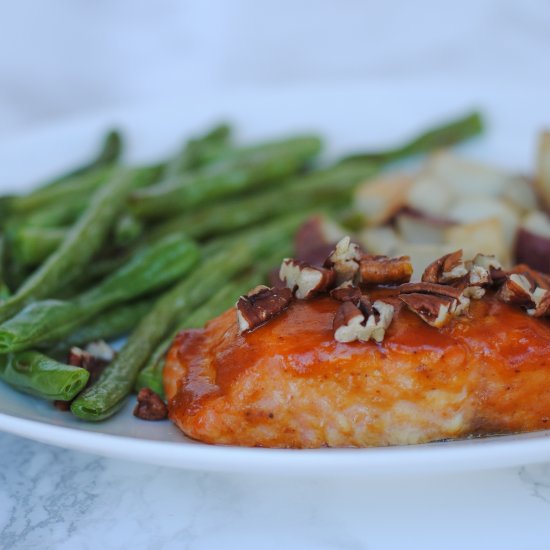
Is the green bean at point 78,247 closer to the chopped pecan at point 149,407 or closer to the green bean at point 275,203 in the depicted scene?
the green bean at point 275,203

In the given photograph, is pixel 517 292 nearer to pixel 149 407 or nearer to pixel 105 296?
pixel 149 407

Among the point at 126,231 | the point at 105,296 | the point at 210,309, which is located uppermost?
the point at 126,231

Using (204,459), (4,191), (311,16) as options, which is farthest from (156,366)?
(311,16)

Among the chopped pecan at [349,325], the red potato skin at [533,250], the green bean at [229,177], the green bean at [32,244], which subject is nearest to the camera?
the chopped pecan at [349,325]

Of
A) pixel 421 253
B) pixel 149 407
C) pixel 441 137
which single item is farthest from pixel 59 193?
pixel 441 137

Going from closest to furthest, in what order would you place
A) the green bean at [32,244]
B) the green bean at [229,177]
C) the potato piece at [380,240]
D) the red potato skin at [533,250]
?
1. the green bean at [32,244]
2. the red potato skin at [533,250]
3. the potato piece at [380,240]
4. the green bean at [229,177]

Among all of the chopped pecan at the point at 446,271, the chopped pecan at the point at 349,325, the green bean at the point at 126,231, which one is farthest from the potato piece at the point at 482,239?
the green bean at the point at 126,231

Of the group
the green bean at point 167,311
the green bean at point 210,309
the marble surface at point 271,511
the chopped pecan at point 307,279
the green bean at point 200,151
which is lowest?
the marble surface at point 271,511
